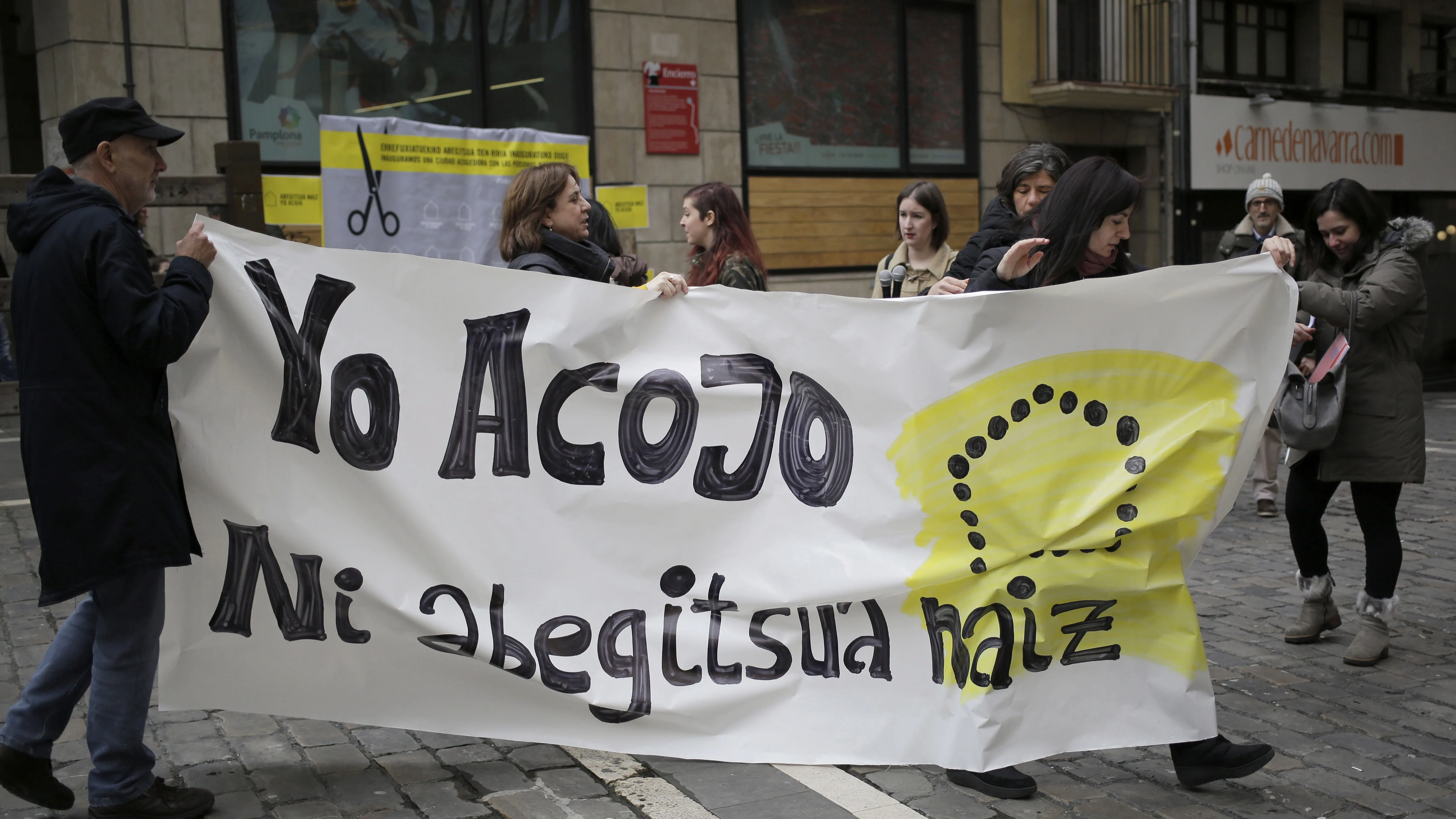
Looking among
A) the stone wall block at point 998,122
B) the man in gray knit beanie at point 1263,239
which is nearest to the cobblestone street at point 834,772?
the man in gray knit beanie at point 1263,239

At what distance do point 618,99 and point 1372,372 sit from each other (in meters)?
8.77

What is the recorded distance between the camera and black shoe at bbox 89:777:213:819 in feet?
11.2

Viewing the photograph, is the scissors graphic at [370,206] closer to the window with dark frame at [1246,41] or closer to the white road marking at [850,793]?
the white road marking at [850,793]

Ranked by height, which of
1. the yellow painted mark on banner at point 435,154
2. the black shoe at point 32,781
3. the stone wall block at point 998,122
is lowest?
the black shoe at point 32,781

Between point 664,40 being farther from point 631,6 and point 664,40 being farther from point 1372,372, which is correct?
point 1372,372

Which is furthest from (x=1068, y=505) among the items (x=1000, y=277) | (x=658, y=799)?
(x=658, y=799)

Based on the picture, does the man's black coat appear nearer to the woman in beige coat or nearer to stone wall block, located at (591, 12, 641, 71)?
the woman in beige coat

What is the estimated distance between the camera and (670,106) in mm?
12703

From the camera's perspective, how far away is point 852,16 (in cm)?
1406

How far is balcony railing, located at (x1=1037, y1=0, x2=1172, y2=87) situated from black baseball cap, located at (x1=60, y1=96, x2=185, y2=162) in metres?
13.4

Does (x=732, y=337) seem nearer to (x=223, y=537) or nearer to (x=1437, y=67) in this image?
(x=223, y=537)

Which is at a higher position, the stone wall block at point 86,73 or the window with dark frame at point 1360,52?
the window with dark frame at point 1360,52

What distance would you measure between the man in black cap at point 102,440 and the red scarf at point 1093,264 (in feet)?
8.19

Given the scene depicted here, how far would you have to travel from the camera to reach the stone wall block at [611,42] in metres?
12.3
